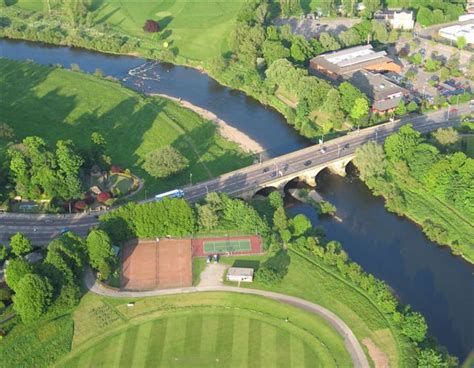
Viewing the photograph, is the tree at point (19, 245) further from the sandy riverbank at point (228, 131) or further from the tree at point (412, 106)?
the tree at point (412, 106)

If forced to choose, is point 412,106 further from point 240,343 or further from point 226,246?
point 240,343

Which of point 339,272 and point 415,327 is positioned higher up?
point 415,327

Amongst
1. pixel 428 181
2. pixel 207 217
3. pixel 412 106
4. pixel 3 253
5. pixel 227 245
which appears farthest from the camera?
pixel 412 106

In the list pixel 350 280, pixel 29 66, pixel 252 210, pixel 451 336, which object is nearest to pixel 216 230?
pixel 252 210

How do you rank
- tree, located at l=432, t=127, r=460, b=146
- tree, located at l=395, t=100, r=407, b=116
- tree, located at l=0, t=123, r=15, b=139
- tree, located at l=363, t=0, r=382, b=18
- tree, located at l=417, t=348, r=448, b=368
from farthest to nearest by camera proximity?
tree, located at l=363, t=0, r=382, b=18 < tree, located at l=395, t=100, r=407, b=116 < tree, located at l=0, t=123, r=15, b=139 < tree, located at l=432, t=127, r=460, b=146 < tree, located at l=417, t=348, r=448, b=368

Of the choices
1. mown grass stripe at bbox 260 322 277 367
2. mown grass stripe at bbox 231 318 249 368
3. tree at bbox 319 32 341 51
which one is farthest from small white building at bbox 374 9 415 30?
mown grass stripe at bbox 231 318 249 368

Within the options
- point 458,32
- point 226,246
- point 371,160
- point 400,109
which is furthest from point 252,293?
point 458,32

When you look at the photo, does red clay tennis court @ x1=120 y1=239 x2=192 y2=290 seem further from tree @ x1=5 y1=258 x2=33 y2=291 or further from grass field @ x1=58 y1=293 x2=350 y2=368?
tree @ x1=5 y1=258 x2=33 y2=291
